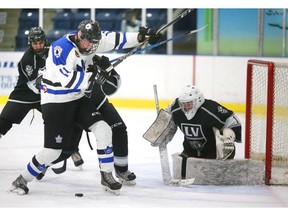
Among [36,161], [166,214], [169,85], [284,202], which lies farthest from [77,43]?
[169,85]

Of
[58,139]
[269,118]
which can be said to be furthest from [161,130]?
[58,139]

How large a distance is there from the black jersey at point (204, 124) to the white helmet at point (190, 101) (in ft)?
0.10

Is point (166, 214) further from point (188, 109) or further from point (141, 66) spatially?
point (141, 66)

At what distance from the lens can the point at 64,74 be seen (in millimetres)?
4363

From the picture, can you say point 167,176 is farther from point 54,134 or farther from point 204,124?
point 54,134

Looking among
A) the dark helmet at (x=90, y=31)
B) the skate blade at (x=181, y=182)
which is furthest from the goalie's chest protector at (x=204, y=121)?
the dark helmet at (x=90, y=31)

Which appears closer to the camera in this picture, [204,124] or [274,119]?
[204,124]

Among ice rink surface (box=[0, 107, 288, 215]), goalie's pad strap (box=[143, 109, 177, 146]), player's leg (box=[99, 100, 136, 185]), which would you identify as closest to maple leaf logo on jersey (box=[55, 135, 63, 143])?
ice rink surface (box=[0, 107, 288, 215])

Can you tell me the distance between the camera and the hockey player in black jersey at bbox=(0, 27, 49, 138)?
5027 millimetres

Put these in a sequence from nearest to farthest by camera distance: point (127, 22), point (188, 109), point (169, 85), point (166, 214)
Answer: point (166, 214)
point (188, 109)
point (169, 85)
point (127, 22)

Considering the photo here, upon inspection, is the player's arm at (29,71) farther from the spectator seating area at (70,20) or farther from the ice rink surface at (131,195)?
the spectator seating area at (70,20)

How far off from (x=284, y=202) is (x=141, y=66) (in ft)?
14.5

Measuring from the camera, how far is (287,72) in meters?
5.18

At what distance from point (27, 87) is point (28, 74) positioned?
0.09 m
